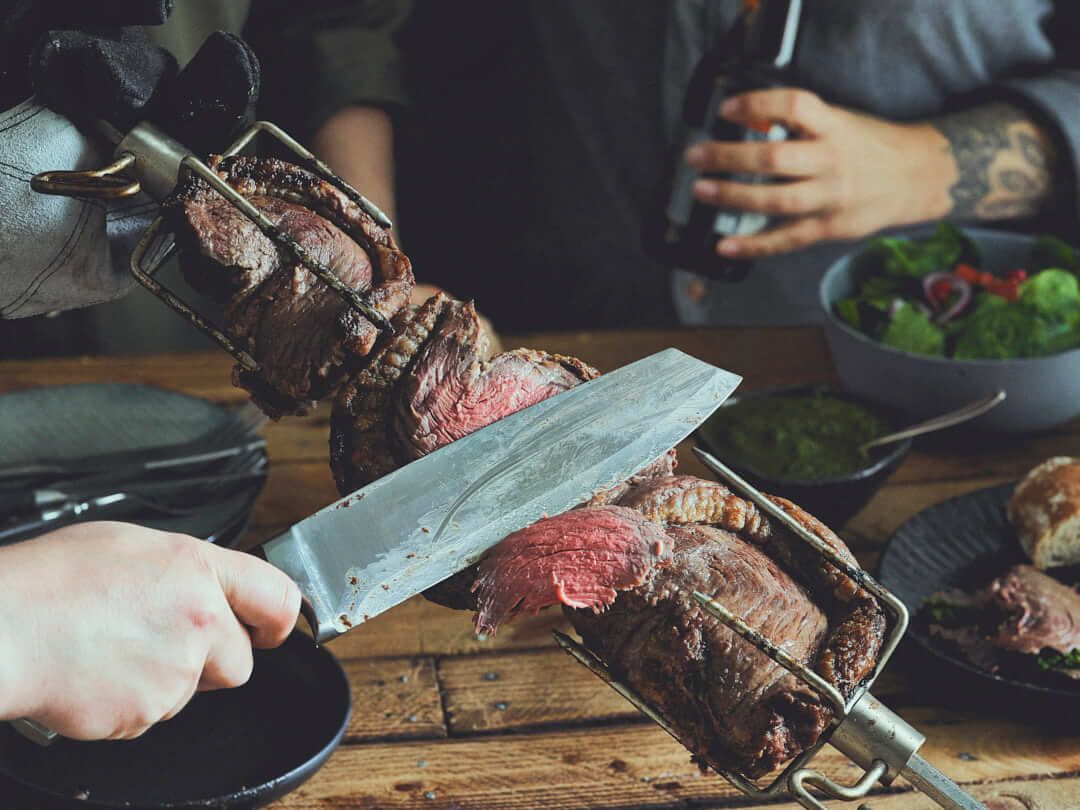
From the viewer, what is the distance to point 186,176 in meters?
0.91

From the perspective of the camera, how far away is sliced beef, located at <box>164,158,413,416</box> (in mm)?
921

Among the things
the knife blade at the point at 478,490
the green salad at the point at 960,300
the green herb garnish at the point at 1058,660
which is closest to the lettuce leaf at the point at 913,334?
the green salad at the point at 960,300

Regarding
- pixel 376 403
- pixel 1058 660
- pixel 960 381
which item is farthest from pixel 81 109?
pixel 960 381

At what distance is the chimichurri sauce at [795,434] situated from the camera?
60.8 inches

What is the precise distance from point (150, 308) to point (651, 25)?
4.29 ft

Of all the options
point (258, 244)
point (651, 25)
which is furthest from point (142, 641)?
point (651, 25)

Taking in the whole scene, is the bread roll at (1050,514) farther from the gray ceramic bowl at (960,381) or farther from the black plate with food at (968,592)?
the gray ceramic bowl at (960,381)

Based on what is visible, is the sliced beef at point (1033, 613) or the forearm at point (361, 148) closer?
the sliced beef at point (1033, 613)

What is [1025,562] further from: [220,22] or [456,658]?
[220,22]

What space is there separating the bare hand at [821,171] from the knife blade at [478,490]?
43.3 inches

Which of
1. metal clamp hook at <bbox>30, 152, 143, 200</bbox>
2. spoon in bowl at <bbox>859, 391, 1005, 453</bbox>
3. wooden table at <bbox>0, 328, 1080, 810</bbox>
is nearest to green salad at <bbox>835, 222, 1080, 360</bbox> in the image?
spoon in bowl at <bbox>859, 391, 1005, 453</bbox>

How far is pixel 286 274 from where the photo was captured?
0.94 metres

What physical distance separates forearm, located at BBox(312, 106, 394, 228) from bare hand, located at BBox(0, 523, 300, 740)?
1382 millimetres

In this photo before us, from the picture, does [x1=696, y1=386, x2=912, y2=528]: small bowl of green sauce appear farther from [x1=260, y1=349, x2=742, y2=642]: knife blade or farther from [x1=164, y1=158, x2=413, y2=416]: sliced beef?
[x1=164, y1=158, x2=413, y2=416]: sliced beef
